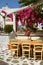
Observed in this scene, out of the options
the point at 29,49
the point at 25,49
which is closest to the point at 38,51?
the point at 29,49

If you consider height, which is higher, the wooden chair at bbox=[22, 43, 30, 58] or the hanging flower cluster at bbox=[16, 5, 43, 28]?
the hanging flower cluster at bbox=[16, 5, 43, 28]

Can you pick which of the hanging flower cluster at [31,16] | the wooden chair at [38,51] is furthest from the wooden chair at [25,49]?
the hanging flower cluster at [31,16]

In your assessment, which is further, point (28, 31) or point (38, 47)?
point (28, 31)

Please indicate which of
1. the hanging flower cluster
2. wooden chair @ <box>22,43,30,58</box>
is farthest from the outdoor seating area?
the hanging flower cluster

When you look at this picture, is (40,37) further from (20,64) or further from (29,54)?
(20,64)

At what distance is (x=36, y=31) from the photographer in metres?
Answer: 11.3

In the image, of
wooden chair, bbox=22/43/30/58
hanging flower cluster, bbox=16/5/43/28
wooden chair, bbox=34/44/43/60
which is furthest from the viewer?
hanging flower cluster, bbox=16/5/43/28

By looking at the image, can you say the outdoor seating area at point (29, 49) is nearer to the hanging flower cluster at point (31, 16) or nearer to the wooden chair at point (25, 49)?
the wooden chair at point (25, 49)

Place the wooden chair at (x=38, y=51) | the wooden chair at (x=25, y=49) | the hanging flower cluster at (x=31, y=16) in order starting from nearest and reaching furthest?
the wooden chair at (x=38, y=51) < the wooden chair at (x=25, y=49) < the hanging flower cluster at (x=31, y=16)

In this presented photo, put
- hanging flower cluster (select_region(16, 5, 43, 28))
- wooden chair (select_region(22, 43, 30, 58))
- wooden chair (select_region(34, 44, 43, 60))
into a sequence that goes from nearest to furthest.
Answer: wooden chair (select_region(34, 44, 43, 60)) < wooden chair (select_region(22, 43, 30, 58)) < hanging flower cluster (select_region(16, 5, 43, 28))

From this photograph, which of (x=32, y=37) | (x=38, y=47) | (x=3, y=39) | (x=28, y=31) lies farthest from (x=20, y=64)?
(x=3, y=39)

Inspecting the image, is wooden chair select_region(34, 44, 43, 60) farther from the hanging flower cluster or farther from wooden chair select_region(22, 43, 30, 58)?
the hanging flower cluster

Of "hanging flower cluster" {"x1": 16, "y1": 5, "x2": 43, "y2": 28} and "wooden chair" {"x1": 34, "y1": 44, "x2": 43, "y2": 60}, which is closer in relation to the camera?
"wooden chair" {"x1": 34, "y1": 44, "x2": 43, "y2": 60}

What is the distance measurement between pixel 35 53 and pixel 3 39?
166 inches
